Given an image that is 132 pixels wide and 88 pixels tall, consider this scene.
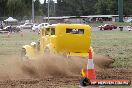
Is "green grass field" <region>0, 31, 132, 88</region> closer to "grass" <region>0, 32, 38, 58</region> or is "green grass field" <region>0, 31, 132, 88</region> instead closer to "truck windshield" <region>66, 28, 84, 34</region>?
"grass" <region>0, 32, 38, 58</region>

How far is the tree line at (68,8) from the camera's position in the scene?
109125mm

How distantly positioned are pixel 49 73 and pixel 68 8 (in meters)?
159

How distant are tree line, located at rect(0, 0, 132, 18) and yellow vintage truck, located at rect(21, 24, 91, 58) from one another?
9261 centimetres

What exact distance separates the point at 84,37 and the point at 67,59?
136cm

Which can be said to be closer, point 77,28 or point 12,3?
point 77,28

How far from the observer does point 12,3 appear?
10700cm

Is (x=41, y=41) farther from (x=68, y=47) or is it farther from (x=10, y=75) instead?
(x=10, y=75)

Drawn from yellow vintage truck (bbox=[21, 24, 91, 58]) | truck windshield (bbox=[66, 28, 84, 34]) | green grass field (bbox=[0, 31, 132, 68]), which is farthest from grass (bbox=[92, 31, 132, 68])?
truck windshield (bbox=[66, 28, 84, 34])

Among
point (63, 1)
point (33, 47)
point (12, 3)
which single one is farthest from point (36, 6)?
point (33, 47)

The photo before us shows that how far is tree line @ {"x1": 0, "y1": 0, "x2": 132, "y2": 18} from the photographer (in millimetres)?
109125

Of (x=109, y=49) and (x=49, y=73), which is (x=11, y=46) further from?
(x=49, y=73)

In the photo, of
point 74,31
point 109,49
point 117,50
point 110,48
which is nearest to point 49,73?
point 74,31

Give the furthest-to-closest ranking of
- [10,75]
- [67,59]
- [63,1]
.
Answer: [63,1] < [67,59] < [10,75]

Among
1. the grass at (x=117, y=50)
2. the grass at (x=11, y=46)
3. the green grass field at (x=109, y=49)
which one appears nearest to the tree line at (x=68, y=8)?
the grass at (x=11, y=46)
